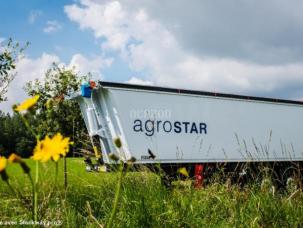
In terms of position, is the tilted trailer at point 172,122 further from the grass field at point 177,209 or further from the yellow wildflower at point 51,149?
the yellow wildflower at point 51,149

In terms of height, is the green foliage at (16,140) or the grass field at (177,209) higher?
the green foliage at (16,140)

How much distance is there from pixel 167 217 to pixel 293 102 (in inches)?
525

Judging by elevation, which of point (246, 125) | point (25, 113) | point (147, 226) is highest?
point (246, 125)

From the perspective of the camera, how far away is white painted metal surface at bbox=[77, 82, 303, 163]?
36.5 ft

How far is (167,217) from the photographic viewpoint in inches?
151

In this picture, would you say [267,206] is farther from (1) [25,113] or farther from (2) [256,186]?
(1) [25,113]

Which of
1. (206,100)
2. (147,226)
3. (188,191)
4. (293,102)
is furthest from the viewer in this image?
(293,102)

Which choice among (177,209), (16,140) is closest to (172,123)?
(177,209)

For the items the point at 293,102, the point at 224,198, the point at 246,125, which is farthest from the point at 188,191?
the point at 293,102

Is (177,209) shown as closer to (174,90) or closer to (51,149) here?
(51,149)

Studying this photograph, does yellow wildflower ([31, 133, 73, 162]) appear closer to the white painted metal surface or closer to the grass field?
the grass field

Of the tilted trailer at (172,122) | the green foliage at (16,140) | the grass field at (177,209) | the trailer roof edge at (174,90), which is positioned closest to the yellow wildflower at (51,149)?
the grass field at (177,209)

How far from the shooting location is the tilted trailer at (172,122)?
11.1m

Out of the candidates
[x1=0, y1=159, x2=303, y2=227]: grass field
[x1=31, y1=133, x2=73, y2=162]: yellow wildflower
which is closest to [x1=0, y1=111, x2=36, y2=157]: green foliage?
[x1=0, y1=159, x2=303, y2=227]: grass field
